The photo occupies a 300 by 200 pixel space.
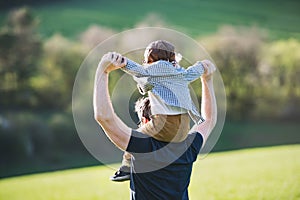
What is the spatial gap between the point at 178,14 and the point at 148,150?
16.6 feet

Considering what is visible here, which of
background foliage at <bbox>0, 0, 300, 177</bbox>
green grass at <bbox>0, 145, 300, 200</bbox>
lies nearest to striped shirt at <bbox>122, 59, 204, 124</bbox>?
green grass at <bbox>0, 145, 300, 200</bbox>

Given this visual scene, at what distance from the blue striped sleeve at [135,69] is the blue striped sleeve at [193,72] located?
0.11m

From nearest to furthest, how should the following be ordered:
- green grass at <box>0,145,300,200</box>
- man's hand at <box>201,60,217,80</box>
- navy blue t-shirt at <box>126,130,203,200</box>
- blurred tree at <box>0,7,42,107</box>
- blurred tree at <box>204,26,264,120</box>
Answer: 1. navy blue t-shirt at <box>126,130,203,200</box>
2. man's hand at <box>201,60,217,80</box>
3. green grass at <box>0,145,300,200</box>
4. blurred tree at <box>0,7,42,107</box>
5. blurred tree at <box>204,26,264,120</box>

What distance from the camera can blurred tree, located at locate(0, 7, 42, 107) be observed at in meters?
5.83

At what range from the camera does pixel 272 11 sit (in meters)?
6.52

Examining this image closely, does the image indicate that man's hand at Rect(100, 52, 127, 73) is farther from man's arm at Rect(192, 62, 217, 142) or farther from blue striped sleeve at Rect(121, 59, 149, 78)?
man's arm at Rect(192, 62, 217, 142)

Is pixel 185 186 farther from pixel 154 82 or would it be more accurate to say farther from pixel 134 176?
pixel 154 82

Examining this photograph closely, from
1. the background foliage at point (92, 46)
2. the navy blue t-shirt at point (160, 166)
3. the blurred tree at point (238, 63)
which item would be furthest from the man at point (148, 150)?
the blurred tree at point (238, 63)

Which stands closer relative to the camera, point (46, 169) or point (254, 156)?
→ point (254, 156)

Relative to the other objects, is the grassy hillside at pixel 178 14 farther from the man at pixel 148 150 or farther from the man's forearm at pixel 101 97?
the man's forearm at pixel 101 97

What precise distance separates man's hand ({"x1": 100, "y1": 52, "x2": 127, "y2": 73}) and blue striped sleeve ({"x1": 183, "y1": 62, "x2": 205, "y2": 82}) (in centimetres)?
19

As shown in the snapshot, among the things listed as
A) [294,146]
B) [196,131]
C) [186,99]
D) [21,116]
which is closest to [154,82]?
[186,99]

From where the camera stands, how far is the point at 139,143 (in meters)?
1.19

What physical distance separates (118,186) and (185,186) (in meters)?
3.05
